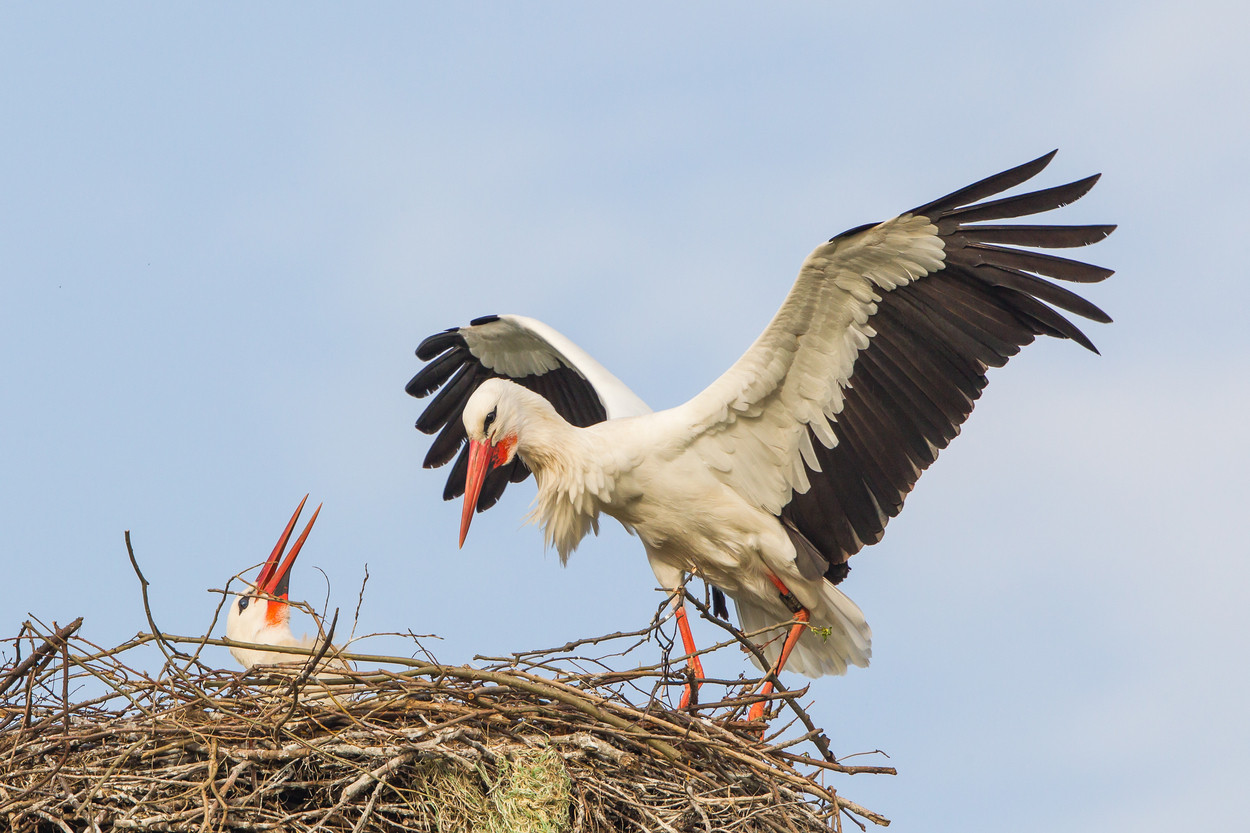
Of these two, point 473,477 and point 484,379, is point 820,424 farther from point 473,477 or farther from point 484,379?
point 484,379

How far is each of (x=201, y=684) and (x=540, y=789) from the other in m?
1.03

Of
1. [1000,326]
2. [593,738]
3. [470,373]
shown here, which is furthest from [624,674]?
[470,373]

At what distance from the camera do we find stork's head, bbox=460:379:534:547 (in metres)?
5.52

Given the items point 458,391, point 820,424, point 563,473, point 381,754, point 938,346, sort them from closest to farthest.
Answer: point 381,754 < point 938,346 < point 820,424 < point 563,473 < point 458,391

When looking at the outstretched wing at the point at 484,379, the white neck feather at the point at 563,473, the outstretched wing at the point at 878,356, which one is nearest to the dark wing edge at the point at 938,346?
the outstretched wing at the point at 878,356

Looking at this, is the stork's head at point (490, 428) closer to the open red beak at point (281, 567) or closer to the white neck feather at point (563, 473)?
the white neck feather at point (563, 473)

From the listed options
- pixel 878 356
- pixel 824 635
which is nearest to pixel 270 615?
pixel 824 635

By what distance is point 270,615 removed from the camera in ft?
18.5

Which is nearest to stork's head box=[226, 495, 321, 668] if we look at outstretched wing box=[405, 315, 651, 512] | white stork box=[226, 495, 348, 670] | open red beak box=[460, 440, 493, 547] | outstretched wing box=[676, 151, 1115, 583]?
white stork box=[226, 495, 348, 670]

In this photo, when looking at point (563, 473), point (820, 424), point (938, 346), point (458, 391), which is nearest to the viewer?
point (938, 346)

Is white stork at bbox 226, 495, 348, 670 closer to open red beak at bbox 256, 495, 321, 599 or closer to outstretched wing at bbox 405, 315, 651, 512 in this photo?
open red beak at bbox 256, 495, 321, 599

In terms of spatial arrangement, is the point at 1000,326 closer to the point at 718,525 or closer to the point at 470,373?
the point at 718,525

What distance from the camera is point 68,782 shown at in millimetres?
3842

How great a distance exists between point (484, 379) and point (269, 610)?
2.01 m
